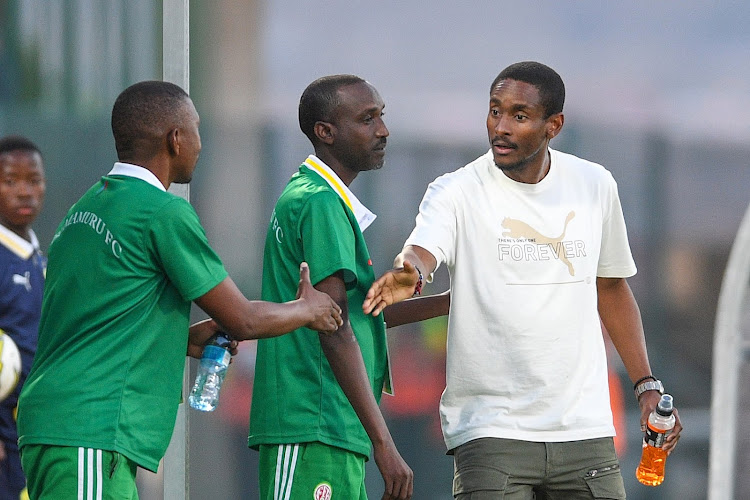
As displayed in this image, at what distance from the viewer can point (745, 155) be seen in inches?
228

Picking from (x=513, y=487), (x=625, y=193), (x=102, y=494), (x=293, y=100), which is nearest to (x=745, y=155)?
(x=625, y=193)

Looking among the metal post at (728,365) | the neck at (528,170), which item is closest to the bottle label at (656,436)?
the neck at (528,170)

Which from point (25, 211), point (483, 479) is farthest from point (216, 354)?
point (25, 211)

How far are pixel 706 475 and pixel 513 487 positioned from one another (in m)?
2.47

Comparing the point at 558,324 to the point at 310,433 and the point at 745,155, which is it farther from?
the point at 745,155

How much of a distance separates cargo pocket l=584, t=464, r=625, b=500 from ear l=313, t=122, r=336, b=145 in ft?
4.55

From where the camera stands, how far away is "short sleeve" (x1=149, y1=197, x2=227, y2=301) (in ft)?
10.4

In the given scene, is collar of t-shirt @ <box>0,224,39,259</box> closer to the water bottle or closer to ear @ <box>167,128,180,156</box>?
ear @ <box>167,128,180,156</box>

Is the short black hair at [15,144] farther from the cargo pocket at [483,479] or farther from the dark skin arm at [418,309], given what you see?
the cargo pocket at [483,479]

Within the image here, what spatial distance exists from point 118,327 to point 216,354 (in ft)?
1.34

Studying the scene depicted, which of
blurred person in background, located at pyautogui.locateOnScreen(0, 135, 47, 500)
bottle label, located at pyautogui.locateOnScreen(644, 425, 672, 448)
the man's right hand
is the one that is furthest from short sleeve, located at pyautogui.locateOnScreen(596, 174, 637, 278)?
blurred person in background, located at pyautogui.locateOnScreen(0, 135, 47, 500)

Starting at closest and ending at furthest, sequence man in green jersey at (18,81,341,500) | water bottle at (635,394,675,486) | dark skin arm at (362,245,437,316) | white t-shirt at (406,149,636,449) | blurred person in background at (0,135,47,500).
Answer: man in green jersey at (18,81,341,500) → dark skin arm at (362,245,437,316) → white t-shirt at (406,149,636,449) → water bottle at (635,394,675,486) → blurred person in background at (0,135,47,500)

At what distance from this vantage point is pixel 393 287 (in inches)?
130

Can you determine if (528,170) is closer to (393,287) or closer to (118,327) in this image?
(393,287)
